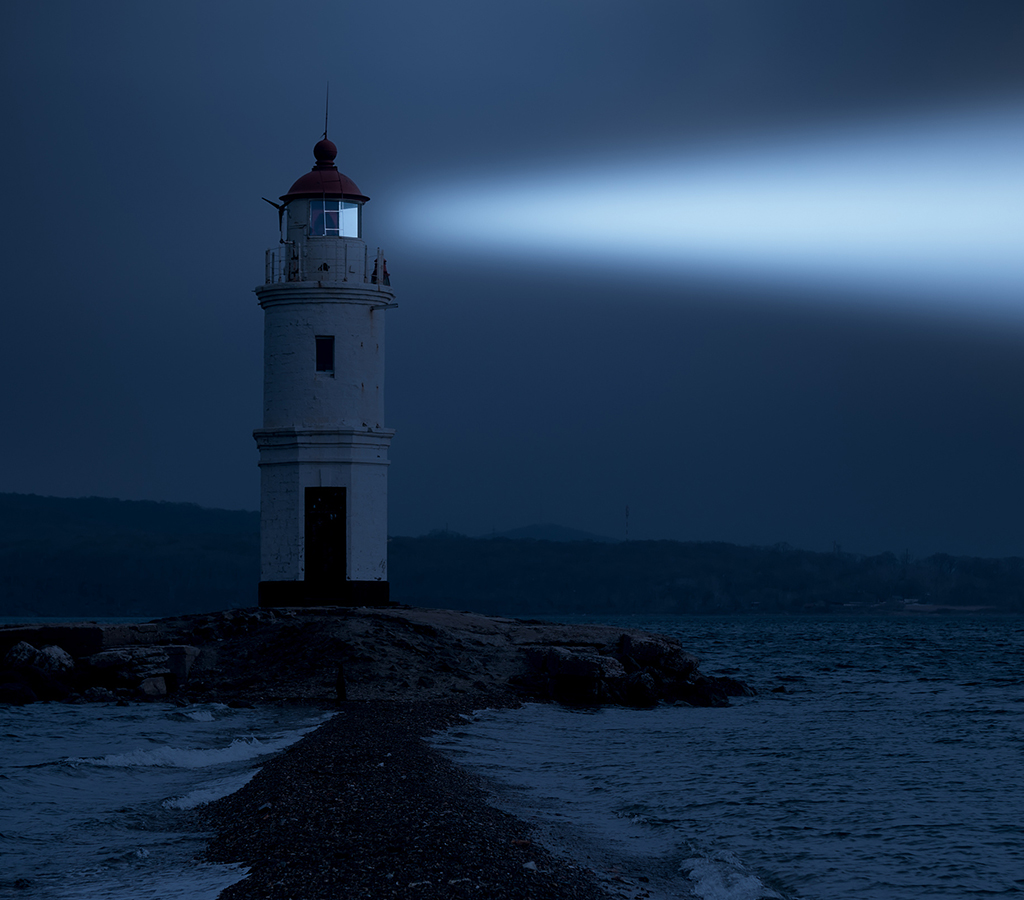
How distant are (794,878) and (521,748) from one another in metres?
7.42

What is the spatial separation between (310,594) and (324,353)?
5486 mm

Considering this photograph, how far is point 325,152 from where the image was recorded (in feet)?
90.7

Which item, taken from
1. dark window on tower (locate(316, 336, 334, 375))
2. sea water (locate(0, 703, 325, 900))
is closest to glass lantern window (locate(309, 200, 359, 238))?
dark window on tower (locate(316, 336, 334, 375))

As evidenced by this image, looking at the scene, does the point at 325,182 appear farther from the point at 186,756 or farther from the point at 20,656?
the point at 186,756

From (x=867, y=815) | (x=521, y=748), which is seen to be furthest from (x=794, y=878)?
(x=521, y=748)

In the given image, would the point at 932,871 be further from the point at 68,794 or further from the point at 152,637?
the point at 152,637

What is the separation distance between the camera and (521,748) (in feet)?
56.5

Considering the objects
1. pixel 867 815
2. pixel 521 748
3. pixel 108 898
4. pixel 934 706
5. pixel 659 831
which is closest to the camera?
pixel 108 898

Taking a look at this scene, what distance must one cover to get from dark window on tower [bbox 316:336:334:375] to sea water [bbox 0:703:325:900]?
8.87 m

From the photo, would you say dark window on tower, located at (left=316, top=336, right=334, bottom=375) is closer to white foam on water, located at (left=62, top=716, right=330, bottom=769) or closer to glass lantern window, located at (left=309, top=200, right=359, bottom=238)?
glass lantern window, located at (left=309, top=200, right=359, bottom=238)

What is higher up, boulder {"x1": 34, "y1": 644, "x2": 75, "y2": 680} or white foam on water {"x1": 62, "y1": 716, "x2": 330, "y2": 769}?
boulder {"x1": 34, "y1": 644, "x2": 75, "y2": 680}

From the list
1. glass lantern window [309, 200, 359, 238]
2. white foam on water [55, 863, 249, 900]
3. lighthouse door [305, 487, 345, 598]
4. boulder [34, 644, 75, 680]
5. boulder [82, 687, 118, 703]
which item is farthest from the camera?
glass lantern window [309, 200, 359, 238]

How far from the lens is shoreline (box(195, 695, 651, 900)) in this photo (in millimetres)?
8367

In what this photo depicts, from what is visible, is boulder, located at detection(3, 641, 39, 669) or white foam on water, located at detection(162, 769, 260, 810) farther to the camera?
boulder, located at detection(3, 641, 39, 669)
